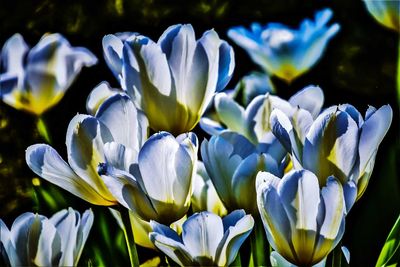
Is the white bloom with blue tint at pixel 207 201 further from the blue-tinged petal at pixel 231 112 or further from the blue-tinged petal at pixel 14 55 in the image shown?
the blue-tinged petal at pixel 14 55

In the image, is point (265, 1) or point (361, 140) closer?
point (361, 140)

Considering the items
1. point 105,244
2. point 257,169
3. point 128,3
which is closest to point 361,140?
point 257,169

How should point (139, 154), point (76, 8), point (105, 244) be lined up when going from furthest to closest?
point (76, 8), point (105, 244), point (139, 154)

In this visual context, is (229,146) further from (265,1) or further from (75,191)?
(265,1)

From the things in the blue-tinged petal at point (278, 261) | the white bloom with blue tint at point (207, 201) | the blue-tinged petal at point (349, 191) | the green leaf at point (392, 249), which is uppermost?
the blue-tinged petal at point (349, 191)

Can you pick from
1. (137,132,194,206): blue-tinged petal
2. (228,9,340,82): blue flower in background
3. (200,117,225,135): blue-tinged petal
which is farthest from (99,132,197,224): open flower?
(228,9,340,82): blue flower in background

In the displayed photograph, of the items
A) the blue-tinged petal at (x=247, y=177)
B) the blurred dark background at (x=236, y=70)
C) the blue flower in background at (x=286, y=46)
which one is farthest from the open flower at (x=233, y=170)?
the blue flower in background at (x=286, y=46)

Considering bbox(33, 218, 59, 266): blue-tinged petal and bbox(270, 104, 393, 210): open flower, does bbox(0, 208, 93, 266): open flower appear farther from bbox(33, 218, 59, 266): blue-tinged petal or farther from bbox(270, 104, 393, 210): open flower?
bbox(270, 104, 393, 210): open flower
